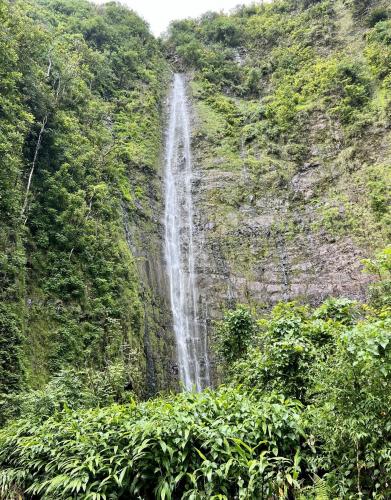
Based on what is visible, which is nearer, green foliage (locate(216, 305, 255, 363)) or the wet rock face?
green foliage (locate(216, 305, 255, 363))

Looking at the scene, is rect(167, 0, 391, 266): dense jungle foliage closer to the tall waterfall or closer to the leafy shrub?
the tall waterfall

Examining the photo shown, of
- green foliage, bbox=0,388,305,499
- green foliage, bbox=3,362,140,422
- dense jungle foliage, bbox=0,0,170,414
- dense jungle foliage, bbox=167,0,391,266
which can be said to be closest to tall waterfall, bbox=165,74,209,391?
dense jungle foliage, bbox=167,0,391,266

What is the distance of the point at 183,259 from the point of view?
65.5 feet

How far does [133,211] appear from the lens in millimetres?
19438

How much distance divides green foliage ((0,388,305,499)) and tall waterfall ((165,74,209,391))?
9.10 meters

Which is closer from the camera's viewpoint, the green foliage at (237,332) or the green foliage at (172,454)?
the green foliage at (172,454)

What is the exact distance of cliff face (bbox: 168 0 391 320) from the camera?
1834 centimetres

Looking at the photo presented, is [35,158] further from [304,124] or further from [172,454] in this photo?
[304,124]

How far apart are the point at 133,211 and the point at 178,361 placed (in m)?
7.59

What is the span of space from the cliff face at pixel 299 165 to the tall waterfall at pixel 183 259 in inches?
23.0

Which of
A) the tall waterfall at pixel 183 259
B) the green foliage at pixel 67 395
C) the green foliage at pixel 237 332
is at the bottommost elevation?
the green foliage at pixel 67 395

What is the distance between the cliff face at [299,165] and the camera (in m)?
18.3

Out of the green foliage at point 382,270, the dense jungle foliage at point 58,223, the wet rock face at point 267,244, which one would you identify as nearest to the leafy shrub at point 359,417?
the green foliage at point 382,270

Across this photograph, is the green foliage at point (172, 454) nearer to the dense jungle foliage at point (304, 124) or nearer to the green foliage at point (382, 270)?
the green foliage at point (382, 270)
